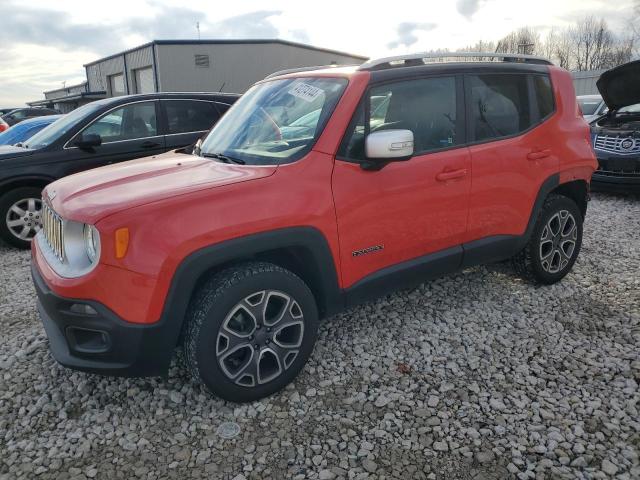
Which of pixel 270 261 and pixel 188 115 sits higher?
pixel 188 115

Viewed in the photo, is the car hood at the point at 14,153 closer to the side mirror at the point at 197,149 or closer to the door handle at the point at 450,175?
the side mirror at the point at 197,149

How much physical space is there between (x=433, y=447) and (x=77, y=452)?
5.78 ft

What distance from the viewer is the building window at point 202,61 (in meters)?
29.0

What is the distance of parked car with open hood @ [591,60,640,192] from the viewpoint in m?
6.99

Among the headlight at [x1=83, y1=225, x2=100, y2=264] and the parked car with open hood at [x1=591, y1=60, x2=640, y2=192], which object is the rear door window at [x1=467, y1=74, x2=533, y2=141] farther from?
the parked car with open hood at [x1=591, y1=60, x2=640, y2=192]

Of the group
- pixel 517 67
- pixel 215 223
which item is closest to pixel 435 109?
pixel 517 67

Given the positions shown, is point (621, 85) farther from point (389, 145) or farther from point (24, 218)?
point (24, 218)

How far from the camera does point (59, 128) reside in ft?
19.5

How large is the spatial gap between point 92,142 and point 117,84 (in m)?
32.9

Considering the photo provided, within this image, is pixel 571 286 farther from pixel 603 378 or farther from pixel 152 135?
pixel 152 135

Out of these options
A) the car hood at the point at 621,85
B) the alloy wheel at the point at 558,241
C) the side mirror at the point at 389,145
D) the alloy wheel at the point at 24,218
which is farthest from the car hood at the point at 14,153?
the car hood at the point at 621,85

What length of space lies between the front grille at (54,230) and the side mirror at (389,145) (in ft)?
5.60

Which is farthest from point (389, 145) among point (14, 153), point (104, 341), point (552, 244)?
point (14, 153)

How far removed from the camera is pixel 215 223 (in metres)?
2.40
